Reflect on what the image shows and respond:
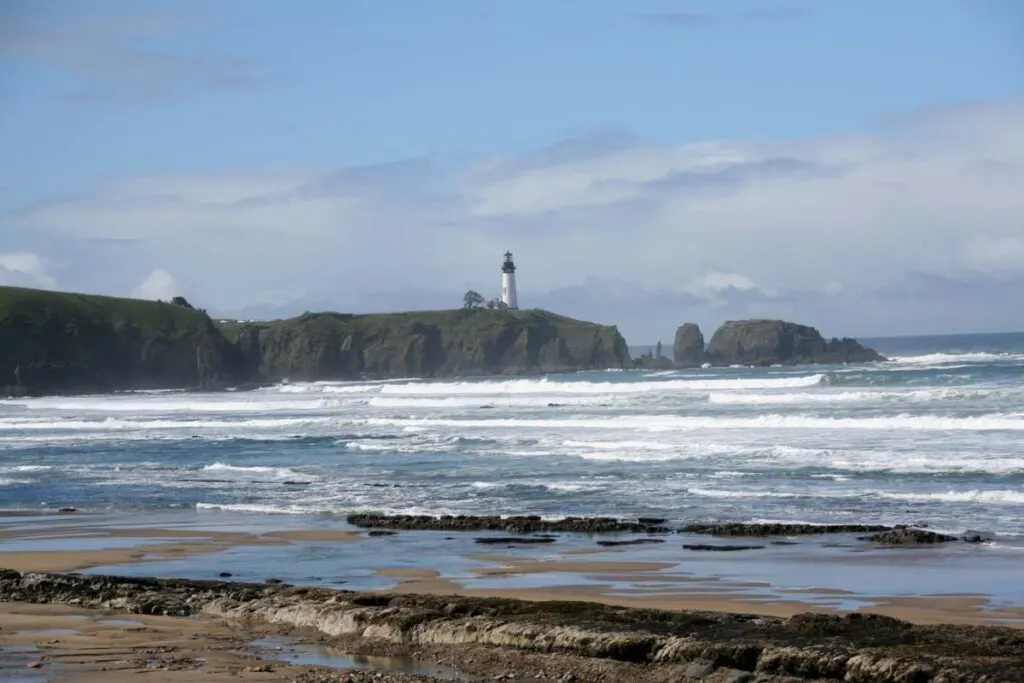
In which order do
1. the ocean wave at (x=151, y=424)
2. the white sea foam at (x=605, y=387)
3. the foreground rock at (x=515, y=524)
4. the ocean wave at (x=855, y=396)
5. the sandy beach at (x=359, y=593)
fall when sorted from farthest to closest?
the white sea foam at (x=605, y=387)
the ocean wave at (x=151, y=424)
the ocean wave at (x=855, y=396)
the foreground rock at (x=515, y=524)
the sandy beach at (x=359, y=593)

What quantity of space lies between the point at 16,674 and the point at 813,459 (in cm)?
1856

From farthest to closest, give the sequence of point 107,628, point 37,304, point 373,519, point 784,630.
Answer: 1. point 37,304
2. point 373,519
3. point 107,628
4. point 784,630

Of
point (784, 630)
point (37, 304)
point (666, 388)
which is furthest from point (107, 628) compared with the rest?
point (37, 304)

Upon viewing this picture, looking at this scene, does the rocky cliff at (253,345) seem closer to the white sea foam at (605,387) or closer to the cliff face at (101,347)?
the cliff face at (101,347)

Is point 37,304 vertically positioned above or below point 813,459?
above

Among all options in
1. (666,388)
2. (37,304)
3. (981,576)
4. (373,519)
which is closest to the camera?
(981,576)

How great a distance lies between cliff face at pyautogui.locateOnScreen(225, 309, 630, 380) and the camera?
351 feet

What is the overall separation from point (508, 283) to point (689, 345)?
2193 cm

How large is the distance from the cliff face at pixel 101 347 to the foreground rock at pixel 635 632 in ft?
264

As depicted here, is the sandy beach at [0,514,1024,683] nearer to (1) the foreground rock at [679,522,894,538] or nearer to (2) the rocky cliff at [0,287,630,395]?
(1) the foreground rock at [679,522,894,538]

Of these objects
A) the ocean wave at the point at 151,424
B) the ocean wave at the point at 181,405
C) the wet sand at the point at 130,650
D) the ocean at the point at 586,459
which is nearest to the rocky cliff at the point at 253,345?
the ocean wave at the point at 181,405

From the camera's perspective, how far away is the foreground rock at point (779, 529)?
52.2ft

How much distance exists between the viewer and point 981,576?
12781 millimetres

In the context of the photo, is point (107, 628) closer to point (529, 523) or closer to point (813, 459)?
point (529, 523)
